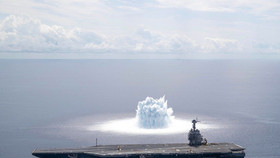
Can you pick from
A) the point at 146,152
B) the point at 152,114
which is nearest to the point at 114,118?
the point at 152,114

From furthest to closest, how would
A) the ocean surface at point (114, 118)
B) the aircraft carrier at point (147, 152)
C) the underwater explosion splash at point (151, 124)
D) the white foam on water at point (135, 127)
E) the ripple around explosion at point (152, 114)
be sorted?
the ripple around explosion at point (152, 114), the underwater explosion splash at point (151, 124), the white foam on water at point (135, 127), the ocean surface at point (114, 118), the aircraft carrier at point (147, 152)

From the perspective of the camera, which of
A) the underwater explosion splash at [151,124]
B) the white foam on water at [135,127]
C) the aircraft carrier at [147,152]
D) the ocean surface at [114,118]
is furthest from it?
the underwater explosion splash at [151,124]

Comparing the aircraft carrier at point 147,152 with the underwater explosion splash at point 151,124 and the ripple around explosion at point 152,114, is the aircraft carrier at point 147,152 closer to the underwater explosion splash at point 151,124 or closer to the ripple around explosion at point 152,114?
the underwater explosion splash at point 151,124

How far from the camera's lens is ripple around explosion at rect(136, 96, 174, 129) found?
7794cm

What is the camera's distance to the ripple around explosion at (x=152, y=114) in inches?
3068

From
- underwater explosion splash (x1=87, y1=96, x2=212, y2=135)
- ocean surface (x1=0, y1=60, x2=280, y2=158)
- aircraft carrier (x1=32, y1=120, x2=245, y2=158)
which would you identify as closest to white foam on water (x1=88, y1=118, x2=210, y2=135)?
underwater explosion splash (x1=87, y1=96, x2=212, y2=135)

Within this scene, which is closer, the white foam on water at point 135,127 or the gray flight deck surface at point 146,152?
the gray flight deck surface at point 146,152

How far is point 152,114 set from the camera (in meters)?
79.5

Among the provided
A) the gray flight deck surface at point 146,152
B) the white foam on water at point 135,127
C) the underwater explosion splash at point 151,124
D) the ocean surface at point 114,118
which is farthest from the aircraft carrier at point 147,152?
the underwater explosion splash at point 151,124

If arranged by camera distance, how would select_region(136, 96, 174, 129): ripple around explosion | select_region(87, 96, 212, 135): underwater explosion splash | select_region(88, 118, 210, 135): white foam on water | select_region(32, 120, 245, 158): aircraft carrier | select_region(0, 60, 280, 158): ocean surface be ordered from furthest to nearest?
select_region(136, 96, 174, 129): ripple around explosion → select_region(87, 96, 212, 135): underwater explosion splash → select_region(88, 118, 210, 135): white foam on water → select_region(0, 60, 280, 158): ocean surface → select_region(32, 120, 245, 158): aircraft carrier

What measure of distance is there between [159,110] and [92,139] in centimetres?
1620

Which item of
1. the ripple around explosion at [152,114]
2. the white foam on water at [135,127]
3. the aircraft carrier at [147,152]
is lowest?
the aircraft carrier at [147,152]

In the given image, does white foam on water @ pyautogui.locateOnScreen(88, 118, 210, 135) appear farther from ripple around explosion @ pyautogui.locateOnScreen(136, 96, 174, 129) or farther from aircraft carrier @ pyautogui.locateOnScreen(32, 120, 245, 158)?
aircraft carrier @ pyautogui.locateOnScreen(32, 120, 245, 158)

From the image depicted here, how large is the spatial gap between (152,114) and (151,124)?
218 cm
